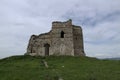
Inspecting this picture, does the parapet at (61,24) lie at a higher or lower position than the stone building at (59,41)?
higher

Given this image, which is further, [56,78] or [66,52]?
[66,52]

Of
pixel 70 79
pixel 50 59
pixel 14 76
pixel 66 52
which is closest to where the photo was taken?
pixel 70 79

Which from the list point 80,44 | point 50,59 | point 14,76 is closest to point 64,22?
point 80,44

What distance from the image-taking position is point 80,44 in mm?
47562

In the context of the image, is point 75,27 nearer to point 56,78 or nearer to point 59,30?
point 59,30

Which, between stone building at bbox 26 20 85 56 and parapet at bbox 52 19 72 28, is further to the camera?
parapet at bbox 52 19 72 28

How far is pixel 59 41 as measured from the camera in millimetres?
45844

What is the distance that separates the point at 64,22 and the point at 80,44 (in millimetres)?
5763

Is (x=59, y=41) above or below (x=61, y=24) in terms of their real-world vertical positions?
below

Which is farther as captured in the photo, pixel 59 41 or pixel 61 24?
pixel 61 24

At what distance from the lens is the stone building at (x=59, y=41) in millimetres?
45500

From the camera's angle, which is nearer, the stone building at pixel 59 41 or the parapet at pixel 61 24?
the stone building at pixel 59 41

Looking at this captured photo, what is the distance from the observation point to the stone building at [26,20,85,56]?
1791 inches

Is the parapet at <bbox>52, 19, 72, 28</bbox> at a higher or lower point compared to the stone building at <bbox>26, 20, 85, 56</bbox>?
higher
